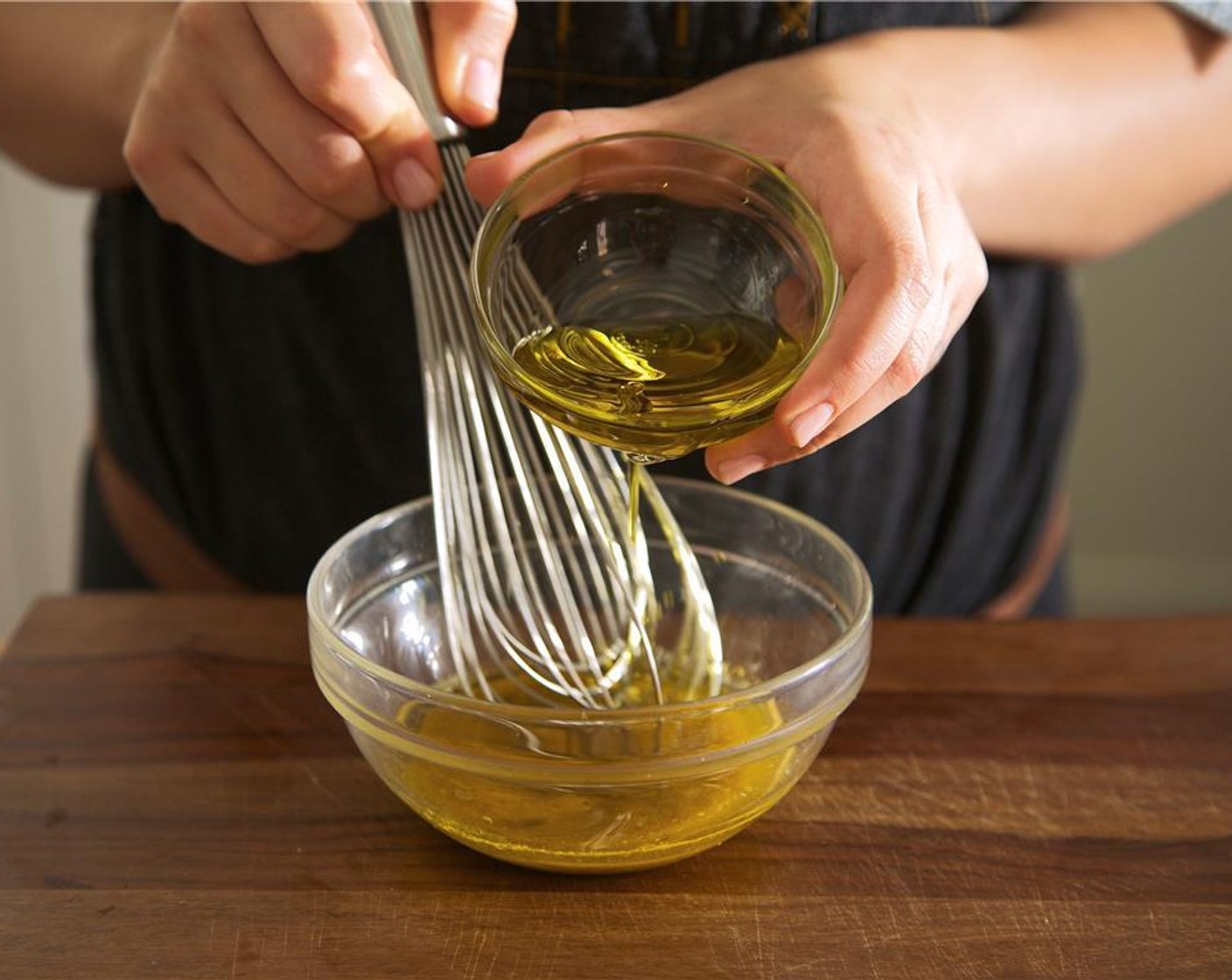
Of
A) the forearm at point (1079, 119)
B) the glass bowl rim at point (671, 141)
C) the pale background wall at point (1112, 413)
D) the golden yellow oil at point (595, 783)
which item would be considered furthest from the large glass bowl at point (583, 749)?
the pale background wall at point (1112, 413)

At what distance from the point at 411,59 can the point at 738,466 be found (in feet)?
0.71

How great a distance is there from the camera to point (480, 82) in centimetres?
61

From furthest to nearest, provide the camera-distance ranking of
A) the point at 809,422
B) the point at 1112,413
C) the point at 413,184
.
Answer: the point at 1112,413 < the point at 413,184 < the point at 809,422

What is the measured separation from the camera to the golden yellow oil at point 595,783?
50 centimetres

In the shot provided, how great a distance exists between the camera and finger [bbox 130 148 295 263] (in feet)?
2.06

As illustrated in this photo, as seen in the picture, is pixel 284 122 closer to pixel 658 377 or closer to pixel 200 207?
pixel 200 207

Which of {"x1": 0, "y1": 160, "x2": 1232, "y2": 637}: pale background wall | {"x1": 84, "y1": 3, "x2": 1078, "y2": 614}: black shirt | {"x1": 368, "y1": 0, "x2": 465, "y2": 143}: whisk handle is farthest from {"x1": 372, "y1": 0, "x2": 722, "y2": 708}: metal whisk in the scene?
{"x1": 0, "y1": 160, "x2": 1232, "y2": 637}: pale background wall

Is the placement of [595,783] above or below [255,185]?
below

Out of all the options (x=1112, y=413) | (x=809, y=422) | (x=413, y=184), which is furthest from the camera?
(x=1112, y=413)

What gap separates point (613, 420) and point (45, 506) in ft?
4.29

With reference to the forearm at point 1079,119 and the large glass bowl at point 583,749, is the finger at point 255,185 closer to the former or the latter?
the large glass bowl at point 583,749

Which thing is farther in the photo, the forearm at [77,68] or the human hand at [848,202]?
the forearm at [77,68]

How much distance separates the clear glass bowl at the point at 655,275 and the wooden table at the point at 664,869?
165mm

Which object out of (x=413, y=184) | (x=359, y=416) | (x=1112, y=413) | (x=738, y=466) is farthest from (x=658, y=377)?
(x=1112, y=413)
